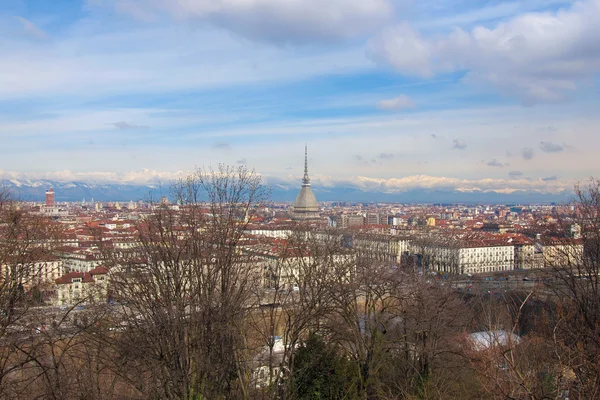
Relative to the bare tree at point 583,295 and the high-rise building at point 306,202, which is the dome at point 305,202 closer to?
the high-rise building at point 306,202

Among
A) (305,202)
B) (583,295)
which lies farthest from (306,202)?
(583,295)

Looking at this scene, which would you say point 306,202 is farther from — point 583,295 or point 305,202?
point 583,295

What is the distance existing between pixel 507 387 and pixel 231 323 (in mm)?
4289

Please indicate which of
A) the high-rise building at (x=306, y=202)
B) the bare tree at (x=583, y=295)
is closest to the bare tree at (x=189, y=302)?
the bare tree at (x=583, y=295)

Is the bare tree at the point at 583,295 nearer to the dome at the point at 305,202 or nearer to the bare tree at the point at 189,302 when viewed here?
the bare tree at the point at 189,302

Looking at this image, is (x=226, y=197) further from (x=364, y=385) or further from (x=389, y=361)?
(x=389, y=361)

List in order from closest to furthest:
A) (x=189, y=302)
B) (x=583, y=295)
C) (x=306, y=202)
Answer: (x=189, y=302), (x=583, y=295), (x=306, y=202)

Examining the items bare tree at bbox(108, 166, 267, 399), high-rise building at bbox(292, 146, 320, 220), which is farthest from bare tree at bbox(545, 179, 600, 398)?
high-rise building at bbox(292, 146, 320, 220)

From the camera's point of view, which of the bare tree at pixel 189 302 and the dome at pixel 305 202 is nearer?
the bare tree at pixel 189 302

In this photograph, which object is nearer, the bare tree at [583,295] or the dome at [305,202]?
the bare tree at [583,295]

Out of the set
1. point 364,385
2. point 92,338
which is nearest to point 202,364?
point 92,338

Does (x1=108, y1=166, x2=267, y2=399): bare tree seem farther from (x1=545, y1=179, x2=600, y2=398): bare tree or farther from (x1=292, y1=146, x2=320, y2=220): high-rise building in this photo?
(x1=292, y1=146, x2=320, y2=220): high-rise building

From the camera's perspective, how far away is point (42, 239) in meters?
11.1

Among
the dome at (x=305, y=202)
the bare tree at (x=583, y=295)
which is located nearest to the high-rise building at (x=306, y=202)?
the dome at (x=305, y=202)
